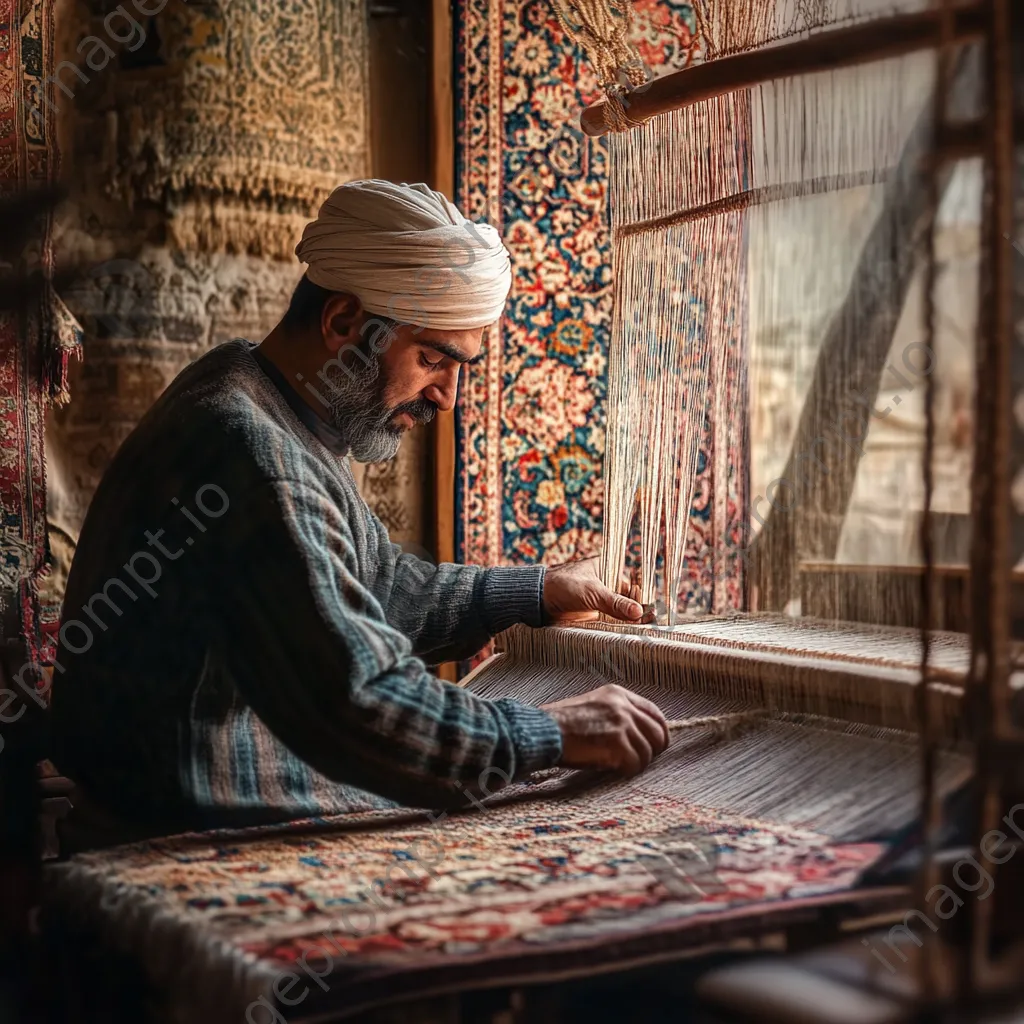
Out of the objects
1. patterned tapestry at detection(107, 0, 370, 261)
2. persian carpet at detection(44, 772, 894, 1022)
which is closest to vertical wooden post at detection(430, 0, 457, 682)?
patterned tapestry at detection(107, 0, 370, 261)

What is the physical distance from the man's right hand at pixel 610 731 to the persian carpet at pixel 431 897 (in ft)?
0.29

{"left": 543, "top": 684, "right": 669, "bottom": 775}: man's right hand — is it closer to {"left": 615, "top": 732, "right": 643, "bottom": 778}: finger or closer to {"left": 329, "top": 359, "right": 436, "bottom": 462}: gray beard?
{"left": 615, "top": 732, "right": 643, "bottom": 778}: finger

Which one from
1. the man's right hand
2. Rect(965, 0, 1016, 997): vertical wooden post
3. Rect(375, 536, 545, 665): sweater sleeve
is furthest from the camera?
Rect(375, 536, 545, 665): sweater sleeve

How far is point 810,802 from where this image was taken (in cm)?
171

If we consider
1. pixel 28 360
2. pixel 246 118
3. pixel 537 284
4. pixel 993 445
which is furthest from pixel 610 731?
pixel 246 118

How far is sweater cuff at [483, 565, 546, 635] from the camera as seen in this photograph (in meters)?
2.32

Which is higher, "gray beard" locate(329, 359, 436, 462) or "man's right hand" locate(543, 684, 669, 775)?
"gray beard" locate(329, 359, 436, 462)

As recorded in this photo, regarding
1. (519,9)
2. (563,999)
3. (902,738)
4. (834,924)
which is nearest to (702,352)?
(902,738)

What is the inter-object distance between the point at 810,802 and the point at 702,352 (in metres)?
0.89

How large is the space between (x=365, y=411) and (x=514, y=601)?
1.57 feet

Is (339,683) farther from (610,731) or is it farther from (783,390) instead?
(783,390)

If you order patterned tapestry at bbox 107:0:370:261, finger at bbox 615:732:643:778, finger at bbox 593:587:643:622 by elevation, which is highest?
patterned tapestry at bbox 107:0:370:261

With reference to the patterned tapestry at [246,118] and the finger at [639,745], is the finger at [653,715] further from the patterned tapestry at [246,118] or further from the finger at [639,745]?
the patterned tapestry at [246,118]

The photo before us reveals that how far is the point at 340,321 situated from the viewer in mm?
2051
